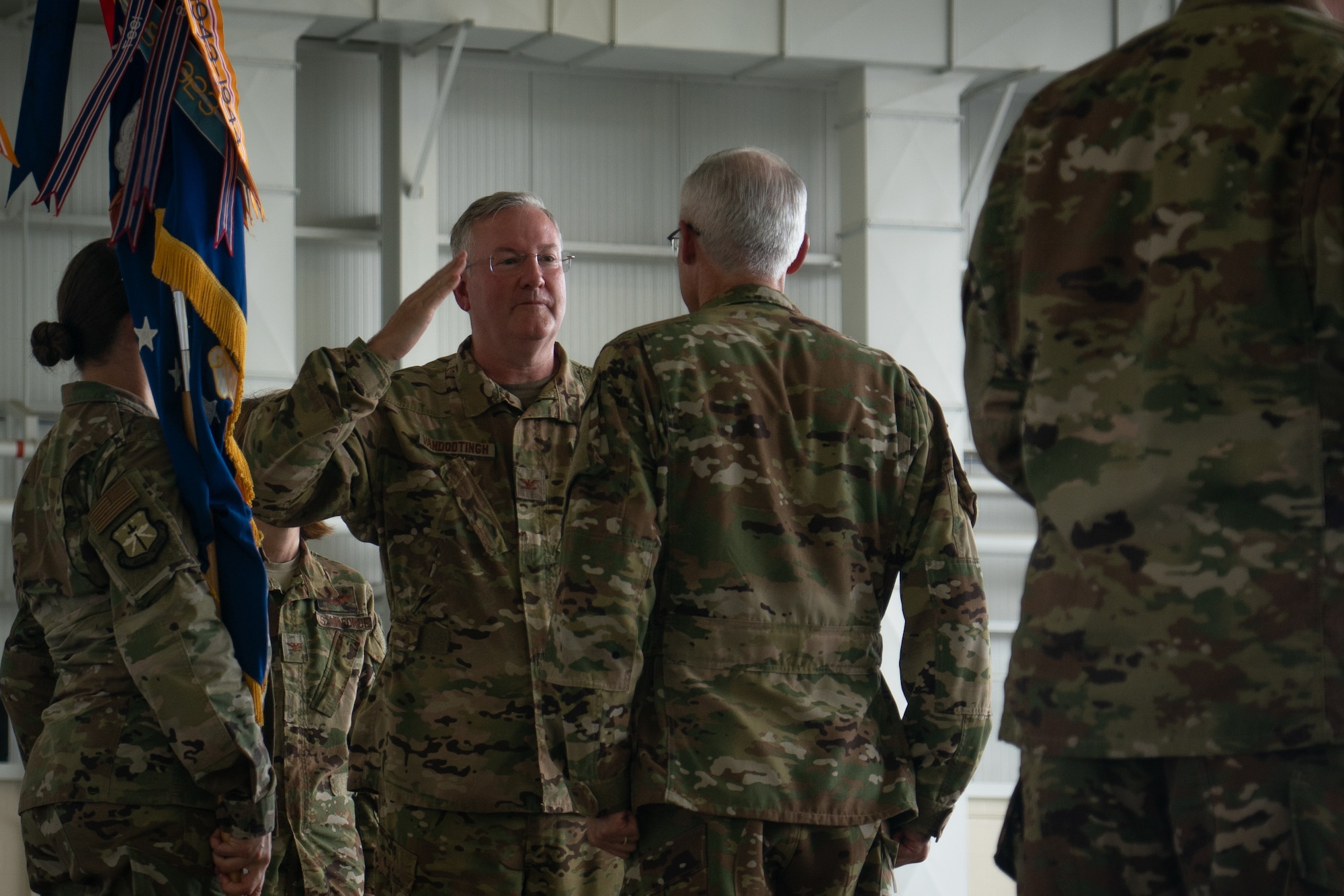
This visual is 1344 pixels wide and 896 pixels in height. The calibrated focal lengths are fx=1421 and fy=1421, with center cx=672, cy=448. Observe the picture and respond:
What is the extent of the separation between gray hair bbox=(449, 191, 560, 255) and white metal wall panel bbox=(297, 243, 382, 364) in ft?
21.4

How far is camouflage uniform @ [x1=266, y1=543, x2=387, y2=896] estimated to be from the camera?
369 cm

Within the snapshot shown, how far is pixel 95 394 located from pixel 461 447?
28.6 inches

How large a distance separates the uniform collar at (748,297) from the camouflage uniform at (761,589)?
0.04 feet

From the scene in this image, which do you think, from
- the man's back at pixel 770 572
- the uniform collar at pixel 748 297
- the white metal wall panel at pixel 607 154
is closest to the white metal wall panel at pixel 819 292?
the white metal wall panel at pixel 607 154

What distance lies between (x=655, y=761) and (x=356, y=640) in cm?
194

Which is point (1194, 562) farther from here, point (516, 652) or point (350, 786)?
point (350, 786)

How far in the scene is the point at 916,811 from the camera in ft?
7.50

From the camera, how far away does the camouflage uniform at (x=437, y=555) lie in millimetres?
2773

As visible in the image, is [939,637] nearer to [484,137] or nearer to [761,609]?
[761,609]

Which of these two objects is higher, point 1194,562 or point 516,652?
point 1194,562

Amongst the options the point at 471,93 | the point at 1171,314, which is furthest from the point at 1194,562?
the point at 471,93

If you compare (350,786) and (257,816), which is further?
(350,786)

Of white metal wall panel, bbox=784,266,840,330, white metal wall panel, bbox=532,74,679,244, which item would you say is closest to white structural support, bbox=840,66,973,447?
white metal wall panel, bbox=784,266,840,330

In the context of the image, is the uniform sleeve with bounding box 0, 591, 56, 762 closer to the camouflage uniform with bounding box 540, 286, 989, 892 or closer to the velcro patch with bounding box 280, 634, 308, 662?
the velcro patch with bounding box 280, 634, 308, 662
